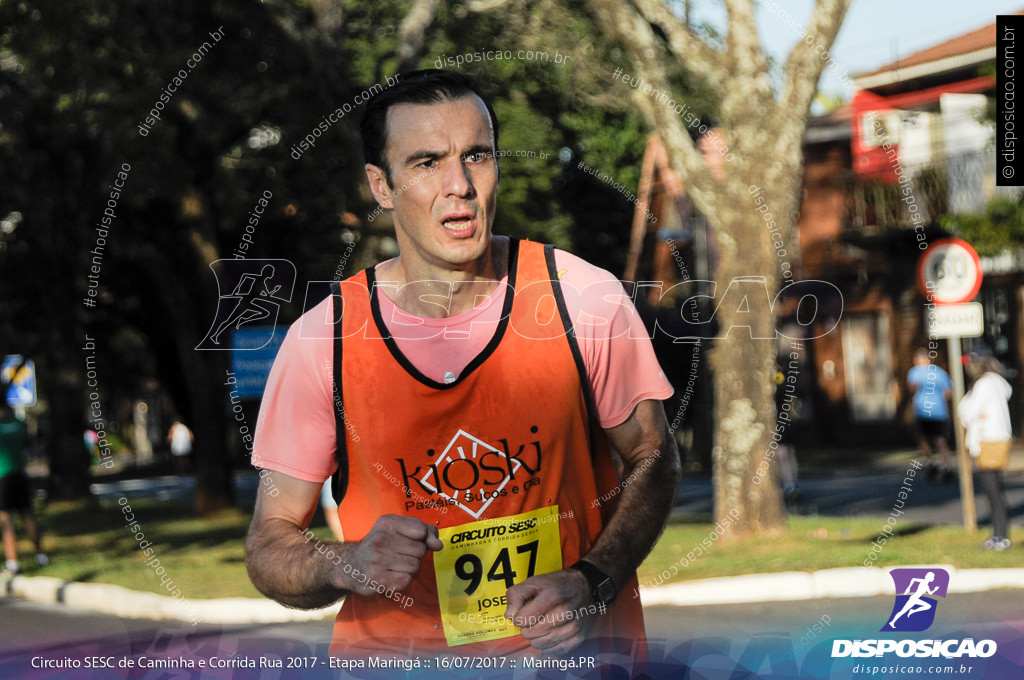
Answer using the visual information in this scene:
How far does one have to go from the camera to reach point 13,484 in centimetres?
1205

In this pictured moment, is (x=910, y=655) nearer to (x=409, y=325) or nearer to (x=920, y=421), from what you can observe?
(x=409, y=325)

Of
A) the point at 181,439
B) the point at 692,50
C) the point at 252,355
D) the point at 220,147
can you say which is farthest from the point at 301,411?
the point at 181,439

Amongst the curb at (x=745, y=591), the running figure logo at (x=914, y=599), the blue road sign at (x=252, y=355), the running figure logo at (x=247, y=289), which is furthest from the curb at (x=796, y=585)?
the running figure logo at (x=247, y=289)

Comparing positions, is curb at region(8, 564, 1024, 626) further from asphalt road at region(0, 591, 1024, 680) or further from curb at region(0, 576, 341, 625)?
asphalt road at region(0, 591, 1024, 680)

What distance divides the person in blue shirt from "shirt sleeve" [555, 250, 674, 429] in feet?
42.0

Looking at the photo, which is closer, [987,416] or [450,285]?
[450,285]

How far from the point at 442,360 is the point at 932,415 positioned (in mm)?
13612

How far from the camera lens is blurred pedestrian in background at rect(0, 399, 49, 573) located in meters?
11.9

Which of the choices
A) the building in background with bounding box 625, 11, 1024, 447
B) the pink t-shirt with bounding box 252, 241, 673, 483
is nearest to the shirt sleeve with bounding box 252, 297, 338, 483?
the pink t-shirt with bounding box 252, 241, 673, 483

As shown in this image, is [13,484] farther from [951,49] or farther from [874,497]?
[951,49]

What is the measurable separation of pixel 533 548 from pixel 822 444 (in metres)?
25.5

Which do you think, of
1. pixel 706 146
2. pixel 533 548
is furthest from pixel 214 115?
pixel 533 548

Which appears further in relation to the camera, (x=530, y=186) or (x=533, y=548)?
(x=530, y=186)

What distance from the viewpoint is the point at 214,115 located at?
13.6 meters
